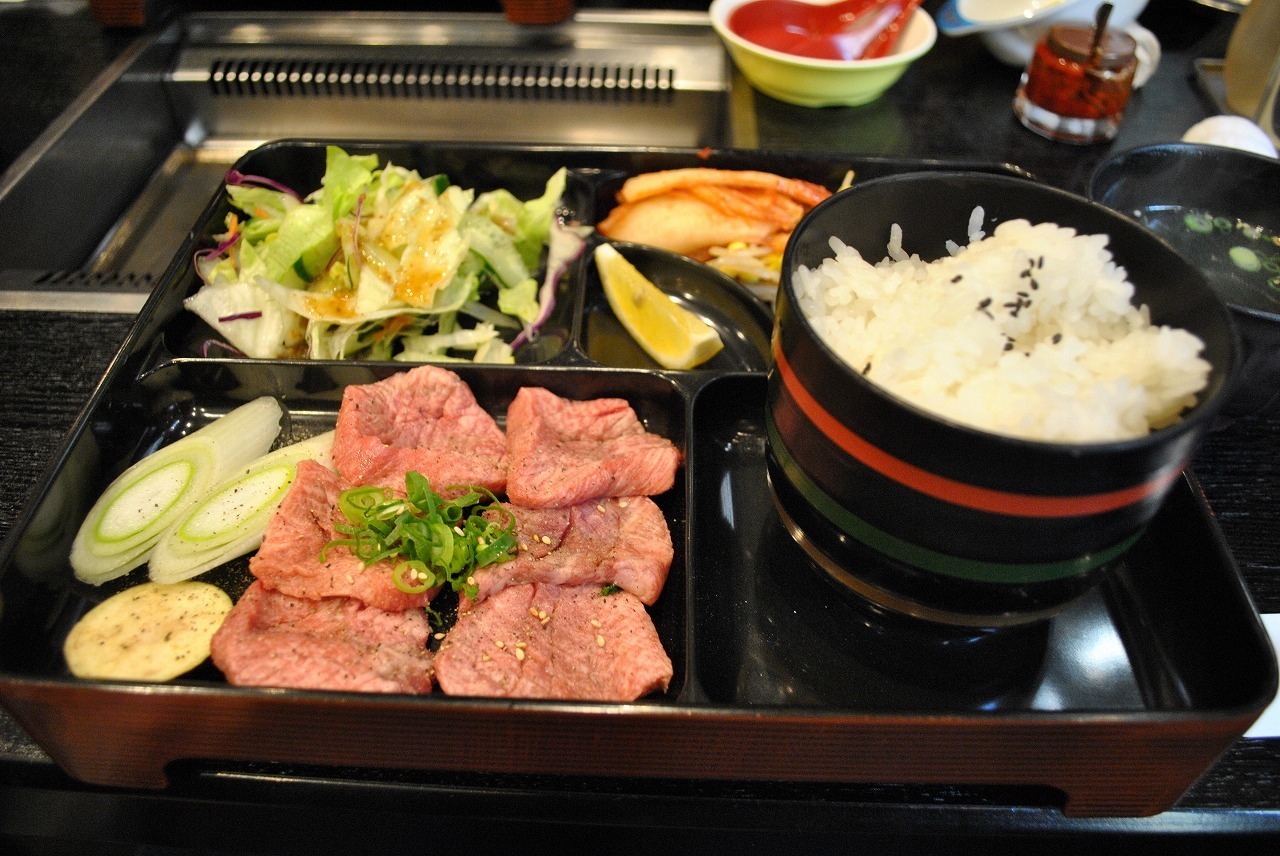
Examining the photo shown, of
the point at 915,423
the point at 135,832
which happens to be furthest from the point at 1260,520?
the point at 135,832

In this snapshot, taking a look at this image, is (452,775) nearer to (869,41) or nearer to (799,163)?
(799,163)

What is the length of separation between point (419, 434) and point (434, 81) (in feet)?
5.70

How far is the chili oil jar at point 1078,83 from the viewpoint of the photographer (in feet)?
8.61


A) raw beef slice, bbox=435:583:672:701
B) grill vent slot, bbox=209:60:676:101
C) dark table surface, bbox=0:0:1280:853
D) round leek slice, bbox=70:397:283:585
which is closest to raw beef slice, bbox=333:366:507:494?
round leek slice, bbox=70:397:283:585

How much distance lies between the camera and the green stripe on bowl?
117 centimetres

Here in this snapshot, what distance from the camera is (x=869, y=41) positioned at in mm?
2893

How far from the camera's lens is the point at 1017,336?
129 cm

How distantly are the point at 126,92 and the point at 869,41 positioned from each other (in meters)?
2.47

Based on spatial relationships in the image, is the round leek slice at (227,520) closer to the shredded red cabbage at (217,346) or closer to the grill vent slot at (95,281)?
the shredded red cabbage at (217,346)

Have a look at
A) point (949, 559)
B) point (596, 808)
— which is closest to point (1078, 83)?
point (949, 559)

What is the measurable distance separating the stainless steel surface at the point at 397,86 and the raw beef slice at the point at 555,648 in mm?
1922

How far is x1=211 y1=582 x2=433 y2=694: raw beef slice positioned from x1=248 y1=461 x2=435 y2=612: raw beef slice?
0.02m

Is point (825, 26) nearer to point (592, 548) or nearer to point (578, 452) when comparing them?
point (578, 452)

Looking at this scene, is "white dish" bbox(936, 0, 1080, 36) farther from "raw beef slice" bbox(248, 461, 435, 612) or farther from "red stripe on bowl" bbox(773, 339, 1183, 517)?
"raw beef slice" bbox(248, 461, 435, 612)
